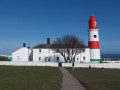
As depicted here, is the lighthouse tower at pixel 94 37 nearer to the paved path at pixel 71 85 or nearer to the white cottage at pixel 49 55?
the white cottage at pixel 49 55

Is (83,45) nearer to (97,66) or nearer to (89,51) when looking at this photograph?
(89,51)

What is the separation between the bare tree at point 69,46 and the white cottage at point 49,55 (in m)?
3.17

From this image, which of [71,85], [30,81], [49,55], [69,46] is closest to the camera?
[71,85]

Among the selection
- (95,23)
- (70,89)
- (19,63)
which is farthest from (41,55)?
(70,89)

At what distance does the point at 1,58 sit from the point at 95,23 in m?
26.1

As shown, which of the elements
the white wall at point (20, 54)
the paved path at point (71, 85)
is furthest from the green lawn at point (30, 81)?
the white wall at point (20, 54)

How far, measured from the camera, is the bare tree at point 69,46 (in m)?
49.8

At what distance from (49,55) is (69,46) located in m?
8.09

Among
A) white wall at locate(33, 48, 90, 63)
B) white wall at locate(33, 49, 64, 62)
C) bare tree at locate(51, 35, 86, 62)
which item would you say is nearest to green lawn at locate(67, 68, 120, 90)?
bare tree at locate(51, 35, 86, 62)

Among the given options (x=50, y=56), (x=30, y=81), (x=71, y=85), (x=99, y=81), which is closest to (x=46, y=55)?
(x=50, y=56)

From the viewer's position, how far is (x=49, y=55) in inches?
2172

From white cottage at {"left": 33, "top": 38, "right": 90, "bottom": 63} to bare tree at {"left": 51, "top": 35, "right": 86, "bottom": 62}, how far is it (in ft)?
10.4

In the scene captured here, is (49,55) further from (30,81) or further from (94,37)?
(30,81)

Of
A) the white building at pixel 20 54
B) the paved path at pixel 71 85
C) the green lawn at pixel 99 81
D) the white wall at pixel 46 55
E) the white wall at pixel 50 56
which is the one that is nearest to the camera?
the paved path at pixel 71 85
